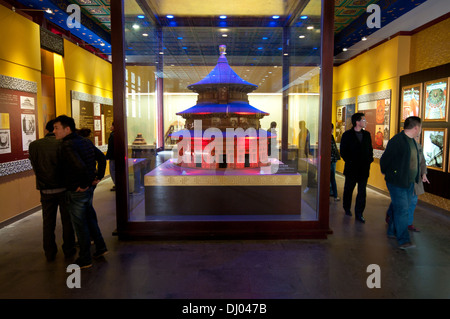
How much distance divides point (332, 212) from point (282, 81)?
137 inches

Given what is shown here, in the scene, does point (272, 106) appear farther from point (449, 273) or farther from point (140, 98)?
point (449, 273)

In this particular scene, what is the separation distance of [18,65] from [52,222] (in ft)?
10.8

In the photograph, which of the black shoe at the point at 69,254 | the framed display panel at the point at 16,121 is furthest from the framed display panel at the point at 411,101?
the framed display panel at the point at 16,121

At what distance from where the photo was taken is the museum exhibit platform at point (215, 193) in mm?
4578

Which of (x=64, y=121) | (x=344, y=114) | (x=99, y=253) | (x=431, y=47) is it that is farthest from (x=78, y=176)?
(x=344, y=114)

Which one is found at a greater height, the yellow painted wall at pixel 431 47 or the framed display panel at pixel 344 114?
the yellow painted wall at pixel 431 47

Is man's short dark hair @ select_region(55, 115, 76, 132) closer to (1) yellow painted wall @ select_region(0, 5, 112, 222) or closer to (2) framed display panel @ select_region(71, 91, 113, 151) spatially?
(1) yellow painted wall @ select_region(0, 5, 112, 222)

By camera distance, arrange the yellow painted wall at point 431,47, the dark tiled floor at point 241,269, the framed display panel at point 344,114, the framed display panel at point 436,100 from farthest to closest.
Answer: the framed display panel at point 344,114
the yellow painted wall at point 431,47
the framed display panel at point 436,100
the dark tiled floor at point 241,269

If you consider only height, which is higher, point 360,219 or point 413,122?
point 413,122

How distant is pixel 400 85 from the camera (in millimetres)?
6820

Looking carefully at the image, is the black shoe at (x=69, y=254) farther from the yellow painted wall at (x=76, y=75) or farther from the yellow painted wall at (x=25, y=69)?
the yellow painted wall at (x=76, y=75)

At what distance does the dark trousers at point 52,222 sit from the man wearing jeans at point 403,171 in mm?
4143

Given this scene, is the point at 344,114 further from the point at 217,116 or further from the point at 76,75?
the point at 76,75

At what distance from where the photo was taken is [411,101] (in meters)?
6.45
